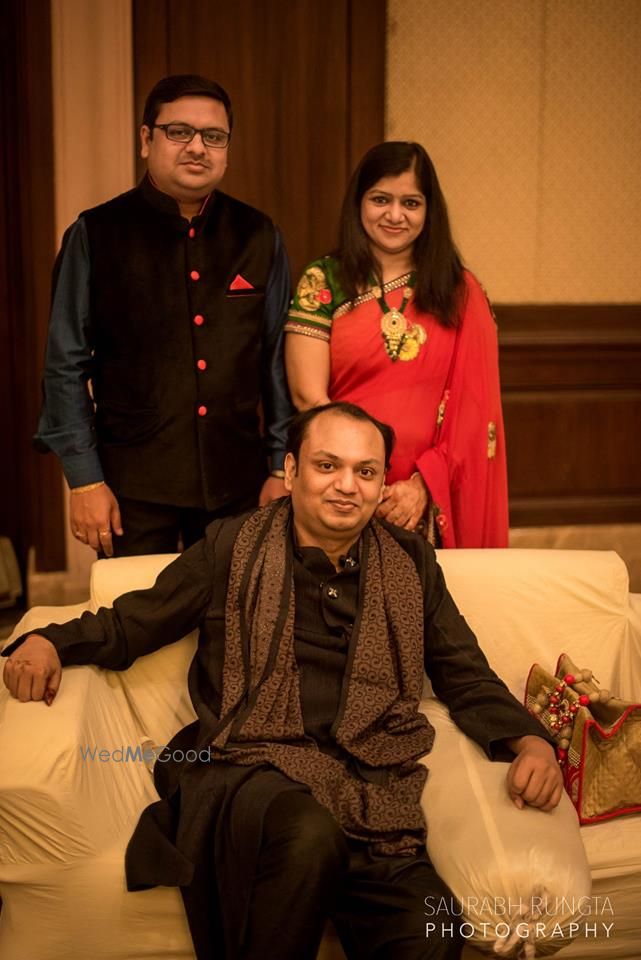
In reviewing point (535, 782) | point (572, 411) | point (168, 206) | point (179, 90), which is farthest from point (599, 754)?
point (572, 411)

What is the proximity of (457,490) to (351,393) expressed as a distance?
326 millimetres

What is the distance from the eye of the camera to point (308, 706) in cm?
195

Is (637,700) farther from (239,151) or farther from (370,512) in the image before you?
(239,151)

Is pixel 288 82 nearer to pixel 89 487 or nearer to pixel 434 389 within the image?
pixel 434 389

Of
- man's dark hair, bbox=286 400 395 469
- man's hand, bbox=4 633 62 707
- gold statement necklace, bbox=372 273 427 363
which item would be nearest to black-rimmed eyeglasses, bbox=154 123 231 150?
gold statement necklace, bbox=372 273 427 363

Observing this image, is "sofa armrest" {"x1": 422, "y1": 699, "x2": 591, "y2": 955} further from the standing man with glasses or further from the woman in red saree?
the standing man with glasses

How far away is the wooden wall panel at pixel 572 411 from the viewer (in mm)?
4090

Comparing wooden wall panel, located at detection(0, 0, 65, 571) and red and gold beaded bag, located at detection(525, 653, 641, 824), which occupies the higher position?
wooden wall panel, located at detection(0, 0, 65, 571)

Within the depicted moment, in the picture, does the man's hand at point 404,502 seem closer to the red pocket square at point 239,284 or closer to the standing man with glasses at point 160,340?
the standing man with glasses at point 160,340

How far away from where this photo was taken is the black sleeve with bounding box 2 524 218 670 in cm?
198

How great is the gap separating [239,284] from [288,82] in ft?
4.70

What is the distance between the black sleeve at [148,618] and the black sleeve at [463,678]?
416 millimetres

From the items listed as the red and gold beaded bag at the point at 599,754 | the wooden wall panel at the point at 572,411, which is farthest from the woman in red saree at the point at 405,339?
the wooden wall panel at the point at 572,411

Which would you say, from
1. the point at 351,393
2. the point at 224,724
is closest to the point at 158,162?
the point at 351,393
